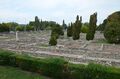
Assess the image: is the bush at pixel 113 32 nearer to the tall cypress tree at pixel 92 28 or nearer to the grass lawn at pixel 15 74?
the tall cypress tree at pixel 92 28

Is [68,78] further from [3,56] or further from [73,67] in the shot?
[3,56]

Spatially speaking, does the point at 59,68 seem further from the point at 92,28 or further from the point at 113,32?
the point at 92,28

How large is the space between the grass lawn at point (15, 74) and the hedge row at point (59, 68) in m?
0.35

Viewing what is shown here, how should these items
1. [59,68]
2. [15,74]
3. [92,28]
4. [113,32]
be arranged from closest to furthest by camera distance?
[59,68], [15,74], [113,32], [92,28]

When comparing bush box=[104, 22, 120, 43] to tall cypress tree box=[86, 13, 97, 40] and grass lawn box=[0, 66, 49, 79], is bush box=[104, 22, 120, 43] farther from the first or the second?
grass lawn box=[0, 66, 49, 79]

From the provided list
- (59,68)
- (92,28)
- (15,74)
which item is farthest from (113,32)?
(15,74)

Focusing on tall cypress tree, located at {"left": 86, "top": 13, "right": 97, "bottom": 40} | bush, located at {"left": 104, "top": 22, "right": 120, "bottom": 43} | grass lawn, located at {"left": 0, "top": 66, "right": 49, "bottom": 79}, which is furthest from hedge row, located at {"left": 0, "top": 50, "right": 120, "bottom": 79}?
tall cypress tree, located at {"left": 86, "top": 13, "right": 97, "bottom": 40}

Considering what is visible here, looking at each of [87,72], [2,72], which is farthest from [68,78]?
[2,72]

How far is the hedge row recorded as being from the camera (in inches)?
375

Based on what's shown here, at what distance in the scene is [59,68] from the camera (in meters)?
10.9

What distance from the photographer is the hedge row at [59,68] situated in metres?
9.52

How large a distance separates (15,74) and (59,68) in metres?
2.65

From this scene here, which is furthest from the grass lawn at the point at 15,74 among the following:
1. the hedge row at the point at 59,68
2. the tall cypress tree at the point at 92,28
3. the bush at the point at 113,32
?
the tall cypress tree at the point at 92,28

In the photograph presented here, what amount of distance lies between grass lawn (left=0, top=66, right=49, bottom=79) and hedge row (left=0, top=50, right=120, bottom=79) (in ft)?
1.14
